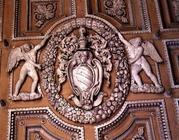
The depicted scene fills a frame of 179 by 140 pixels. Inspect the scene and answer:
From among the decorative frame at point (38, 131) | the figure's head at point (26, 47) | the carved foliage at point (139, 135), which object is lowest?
the carved foliage at point (139, 135)

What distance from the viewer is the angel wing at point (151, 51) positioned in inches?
146

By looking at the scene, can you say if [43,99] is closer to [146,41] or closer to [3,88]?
[3,88]

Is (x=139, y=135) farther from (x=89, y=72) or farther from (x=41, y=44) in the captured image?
(x=41, y=44)

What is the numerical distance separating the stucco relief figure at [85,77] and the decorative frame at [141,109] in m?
0.22

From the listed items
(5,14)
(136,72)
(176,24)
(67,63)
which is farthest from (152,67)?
(5,14)

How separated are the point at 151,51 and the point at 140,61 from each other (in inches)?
6.3

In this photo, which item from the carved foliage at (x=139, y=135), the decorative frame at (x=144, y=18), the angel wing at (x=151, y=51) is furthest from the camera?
the decorative frame at (x=144, y=18)

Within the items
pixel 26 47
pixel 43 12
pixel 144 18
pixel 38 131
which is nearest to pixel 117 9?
pixel 144 18

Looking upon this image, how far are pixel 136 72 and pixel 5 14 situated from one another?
154 cm

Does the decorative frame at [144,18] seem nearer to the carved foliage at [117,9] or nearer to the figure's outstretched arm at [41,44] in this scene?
the carved foliage at [117,9]

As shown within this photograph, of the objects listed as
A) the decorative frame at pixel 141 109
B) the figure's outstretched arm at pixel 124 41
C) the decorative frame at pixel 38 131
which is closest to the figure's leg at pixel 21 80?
the decorative frame at pixel 38 131

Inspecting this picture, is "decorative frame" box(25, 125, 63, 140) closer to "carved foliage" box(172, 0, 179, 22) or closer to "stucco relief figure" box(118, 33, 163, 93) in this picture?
"stucco relief figure" box(118, 33, 163, 93)

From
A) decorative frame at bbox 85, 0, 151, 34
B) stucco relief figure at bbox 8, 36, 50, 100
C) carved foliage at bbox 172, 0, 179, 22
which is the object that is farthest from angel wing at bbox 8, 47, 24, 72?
carved foliage at bbox 172, 0, 179, 22

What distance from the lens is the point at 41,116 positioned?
11.6 feet
